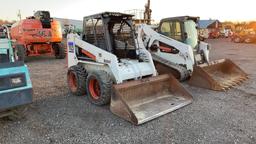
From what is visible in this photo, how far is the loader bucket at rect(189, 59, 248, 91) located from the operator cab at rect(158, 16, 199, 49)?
1045 mm

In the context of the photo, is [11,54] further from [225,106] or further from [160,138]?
[225,106]

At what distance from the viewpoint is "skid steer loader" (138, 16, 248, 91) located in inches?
279

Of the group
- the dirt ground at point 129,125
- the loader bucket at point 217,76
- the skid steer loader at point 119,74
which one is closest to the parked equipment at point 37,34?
the skid steer loader at point 119,74

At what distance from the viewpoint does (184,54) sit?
23.7 feet

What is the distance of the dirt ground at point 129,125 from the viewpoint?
145 inches

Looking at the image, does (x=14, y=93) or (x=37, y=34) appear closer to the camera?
(x=14, y=93)

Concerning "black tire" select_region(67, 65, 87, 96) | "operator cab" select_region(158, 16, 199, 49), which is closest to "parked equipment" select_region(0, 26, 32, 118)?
"black tire" select_region(67, 65, 87, 96)

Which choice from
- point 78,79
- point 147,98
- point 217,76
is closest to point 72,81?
point 78,79

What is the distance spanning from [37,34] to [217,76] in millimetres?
9199

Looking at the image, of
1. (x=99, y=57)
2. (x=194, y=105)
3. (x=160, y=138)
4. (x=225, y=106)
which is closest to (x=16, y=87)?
(x=99, y=57)

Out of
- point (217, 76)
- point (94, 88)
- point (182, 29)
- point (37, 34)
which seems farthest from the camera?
point (37, 34)

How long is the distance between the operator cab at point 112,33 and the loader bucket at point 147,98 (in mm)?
1114

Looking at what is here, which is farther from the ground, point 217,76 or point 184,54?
point 184,54

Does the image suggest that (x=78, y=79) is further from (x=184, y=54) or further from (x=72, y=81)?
(x=184, y=54)
